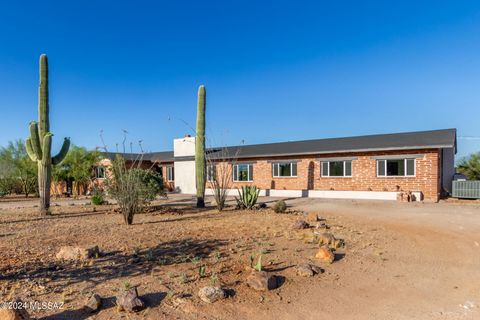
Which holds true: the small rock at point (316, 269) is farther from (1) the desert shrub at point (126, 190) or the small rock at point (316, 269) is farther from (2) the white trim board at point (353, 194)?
(2) the white trim board at point (353, 194)

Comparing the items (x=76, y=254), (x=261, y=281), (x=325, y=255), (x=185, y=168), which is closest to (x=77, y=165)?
(x=185, y=168)

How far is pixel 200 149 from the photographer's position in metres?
14.5

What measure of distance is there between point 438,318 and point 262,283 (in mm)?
2159

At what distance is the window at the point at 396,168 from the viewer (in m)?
17.9

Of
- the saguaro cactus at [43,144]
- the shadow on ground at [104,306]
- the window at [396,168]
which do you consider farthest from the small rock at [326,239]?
the window at [396,168]

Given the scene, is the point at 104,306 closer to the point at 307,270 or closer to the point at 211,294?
the point at 211,294

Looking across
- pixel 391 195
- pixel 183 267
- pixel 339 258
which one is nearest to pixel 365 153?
pixel 391 195

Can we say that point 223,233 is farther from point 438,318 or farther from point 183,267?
point 438,318

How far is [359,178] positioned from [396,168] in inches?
81.8

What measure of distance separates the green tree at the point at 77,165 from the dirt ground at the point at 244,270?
51.4 feet

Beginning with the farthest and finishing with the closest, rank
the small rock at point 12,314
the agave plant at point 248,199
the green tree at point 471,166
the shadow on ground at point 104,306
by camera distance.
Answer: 1. the green tree at point 471,166
2. the agave plant at point 248,199
3. the shadow on ground at point 104,306
4. the small rock at point 12,314

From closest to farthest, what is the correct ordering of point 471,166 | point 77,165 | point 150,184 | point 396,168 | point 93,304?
1. point 93,304
2. point 150,184
3. point 396,168
4. point 471,166
5. point 77,165

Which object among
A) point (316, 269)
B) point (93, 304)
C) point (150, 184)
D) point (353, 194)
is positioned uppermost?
point (150, 184)

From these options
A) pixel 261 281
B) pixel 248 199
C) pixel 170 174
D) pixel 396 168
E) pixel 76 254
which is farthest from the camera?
pixel 170 174
